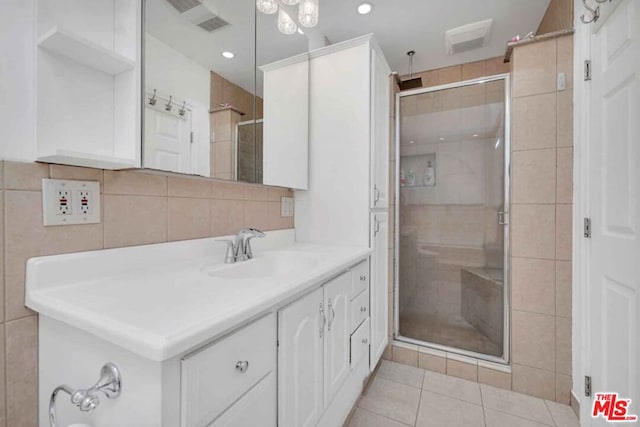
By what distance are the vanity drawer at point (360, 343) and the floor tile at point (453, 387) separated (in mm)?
517

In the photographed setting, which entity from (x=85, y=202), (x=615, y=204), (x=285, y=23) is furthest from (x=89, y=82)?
(x=615, y=204)

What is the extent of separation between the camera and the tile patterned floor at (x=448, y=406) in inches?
56.2

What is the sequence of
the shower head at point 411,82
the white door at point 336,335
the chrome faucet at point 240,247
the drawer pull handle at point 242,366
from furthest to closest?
1. the shower head at point 411,82
2. the chrome faucet at point 240,247
3. the white door at point 336,335
4. the drawer pull handle at point 242,366

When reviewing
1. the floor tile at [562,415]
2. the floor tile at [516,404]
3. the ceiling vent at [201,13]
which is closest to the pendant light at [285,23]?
the ceiling vent at [201,13]

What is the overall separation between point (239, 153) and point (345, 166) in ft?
1.97

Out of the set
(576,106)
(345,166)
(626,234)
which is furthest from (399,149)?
(626,234)

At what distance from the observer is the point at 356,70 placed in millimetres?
1570

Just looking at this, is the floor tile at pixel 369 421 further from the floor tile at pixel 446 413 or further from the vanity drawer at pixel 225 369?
the vanity drawer at pixel 225 369

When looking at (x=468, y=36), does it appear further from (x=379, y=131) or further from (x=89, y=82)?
(x=89, y=82)

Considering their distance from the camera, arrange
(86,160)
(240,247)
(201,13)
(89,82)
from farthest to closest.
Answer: (240,247), (201,13), (89,82), (86,160)

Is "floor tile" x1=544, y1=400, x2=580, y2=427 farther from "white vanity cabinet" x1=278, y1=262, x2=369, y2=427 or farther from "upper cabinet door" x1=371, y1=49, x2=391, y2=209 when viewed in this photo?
"upper cabinet door" x1=371, y1=49, x2=391, y2=209

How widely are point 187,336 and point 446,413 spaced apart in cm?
159

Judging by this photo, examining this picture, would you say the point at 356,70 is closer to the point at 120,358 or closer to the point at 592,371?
the point at 120,358

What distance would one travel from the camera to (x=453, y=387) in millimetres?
1700
